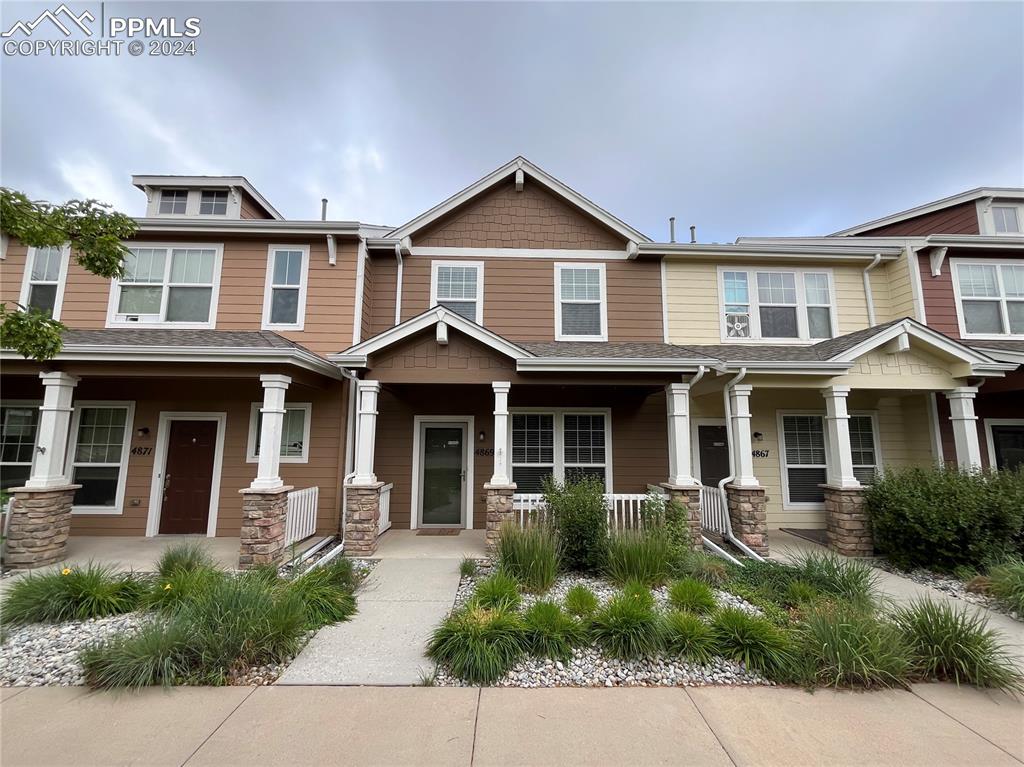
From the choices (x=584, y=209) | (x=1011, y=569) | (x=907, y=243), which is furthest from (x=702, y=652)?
(x=907, y=243)

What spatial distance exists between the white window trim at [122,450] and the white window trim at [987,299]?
16.6 metres

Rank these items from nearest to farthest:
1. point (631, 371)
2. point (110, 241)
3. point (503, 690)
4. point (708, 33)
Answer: point (503, 690) < point (110, 241) < point (631, 371) < point (708, 33)

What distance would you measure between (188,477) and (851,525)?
11.6m

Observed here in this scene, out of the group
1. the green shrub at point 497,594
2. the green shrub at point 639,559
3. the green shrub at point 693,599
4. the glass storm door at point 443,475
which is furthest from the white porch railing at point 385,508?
the green shrub at point 693,599

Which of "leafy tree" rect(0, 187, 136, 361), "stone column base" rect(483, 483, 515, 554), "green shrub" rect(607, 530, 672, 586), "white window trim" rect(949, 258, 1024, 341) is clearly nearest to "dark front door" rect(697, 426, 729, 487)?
"green shrub" rect(607, 530, 672, 586)

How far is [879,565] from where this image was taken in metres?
6.30

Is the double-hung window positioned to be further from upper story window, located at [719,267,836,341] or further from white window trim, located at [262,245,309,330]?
white window trim, located at [262,245,309,330]

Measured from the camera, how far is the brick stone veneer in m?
6.73

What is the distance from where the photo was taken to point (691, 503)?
668 cm

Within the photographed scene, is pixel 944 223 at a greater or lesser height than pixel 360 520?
greater

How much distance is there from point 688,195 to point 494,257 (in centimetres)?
1032

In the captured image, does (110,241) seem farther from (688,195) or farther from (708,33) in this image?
(688,195)

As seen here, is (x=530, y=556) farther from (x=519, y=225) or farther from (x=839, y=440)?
(x=519, y=225)

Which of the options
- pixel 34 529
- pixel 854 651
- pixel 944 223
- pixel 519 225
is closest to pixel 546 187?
pixel 519 225
